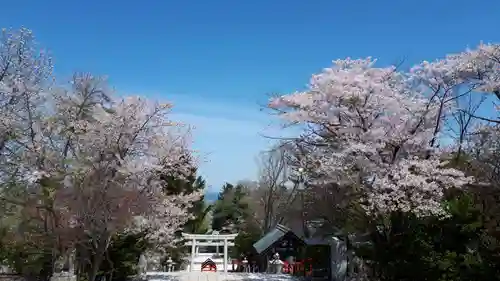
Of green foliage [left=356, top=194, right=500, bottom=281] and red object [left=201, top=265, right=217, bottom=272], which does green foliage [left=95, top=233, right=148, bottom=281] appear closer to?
green foliage [left=356, top=194, right=500, bottom=281]

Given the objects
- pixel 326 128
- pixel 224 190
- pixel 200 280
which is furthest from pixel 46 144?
pixel 224 190

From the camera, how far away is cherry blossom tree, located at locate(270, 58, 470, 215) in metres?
11.7

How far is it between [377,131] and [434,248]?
10.5ft

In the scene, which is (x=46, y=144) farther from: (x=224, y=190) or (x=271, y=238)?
(x=224, y=190)

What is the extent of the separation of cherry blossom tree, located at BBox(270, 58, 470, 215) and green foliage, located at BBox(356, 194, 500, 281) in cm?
66

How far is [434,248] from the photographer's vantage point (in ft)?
36.0

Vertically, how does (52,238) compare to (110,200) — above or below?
below

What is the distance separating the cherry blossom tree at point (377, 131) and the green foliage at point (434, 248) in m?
0.66

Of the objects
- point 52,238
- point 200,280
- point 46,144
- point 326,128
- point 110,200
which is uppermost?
point 326,128

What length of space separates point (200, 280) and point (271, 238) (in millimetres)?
5269

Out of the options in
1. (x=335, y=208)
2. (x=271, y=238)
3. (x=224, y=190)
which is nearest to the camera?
(x=335, y=208)

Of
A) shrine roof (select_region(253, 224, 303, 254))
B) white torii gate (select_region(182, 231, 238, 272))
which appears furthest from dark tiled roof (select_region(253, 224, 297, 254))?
white torii gate (select_region(182, 231, 238, 272))

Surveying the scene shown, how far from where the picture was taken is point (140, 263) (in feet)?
55.5

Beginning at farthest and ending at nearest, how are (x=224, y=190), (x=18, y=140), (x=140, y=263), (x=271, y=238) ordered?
(x=224, y=190) < (x=271, y=238) < (x=140, y=263) < (x=18, y=140)
